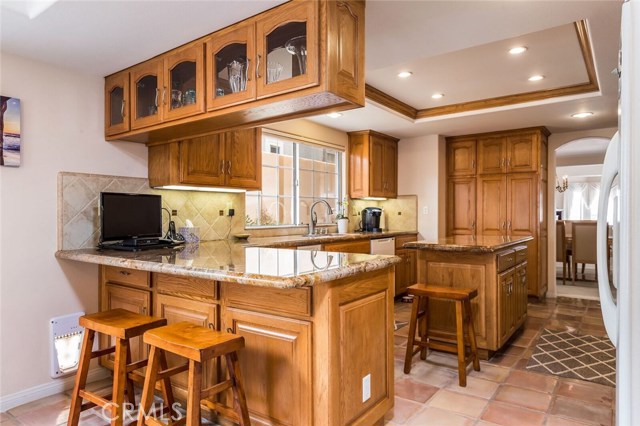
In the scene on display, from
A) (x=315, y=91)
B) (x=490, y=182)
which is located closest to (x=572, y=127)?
(x=490, y=182)

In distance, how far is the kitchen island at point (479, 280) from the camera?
3158mm

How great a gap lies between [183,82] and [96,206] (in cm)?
121

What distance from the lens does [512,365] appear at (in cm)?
314

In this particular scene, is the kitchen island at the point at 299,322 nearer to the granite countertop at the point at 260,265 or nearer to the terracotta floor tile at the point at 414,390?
the granite countertop at the point at 260,265

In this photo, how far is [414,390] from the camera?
271 cm

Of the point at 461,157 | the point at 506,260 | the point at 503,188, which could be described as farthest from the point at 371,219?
the point at 506,260

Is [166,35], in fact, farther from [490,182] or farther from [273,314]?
[490,182]

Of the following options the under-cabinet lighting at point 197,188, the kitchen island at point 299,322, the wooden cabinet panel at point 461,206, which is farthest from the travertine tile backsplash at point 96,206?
the wooden cabinet panel at point 461,206

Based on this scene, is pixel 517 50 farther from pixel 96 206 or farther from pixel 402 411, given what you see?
pixel 96 206

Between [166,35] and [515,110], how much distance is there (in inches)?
146

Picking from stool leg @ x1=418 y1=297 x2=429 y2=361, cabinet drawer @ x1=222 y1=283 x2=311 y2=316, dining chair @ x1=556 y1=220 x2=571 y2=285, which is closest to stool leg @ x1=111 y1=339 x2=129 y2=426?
cabinet drawer @ x1=222 y1=283 x2=311 y2=316

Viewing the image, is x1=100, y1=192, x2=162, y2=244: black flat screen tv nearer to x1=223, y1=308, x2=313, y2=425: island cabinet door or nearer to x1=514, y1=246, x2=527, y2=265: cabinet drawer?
x1=223, y1=308, x2=313, y2=425: island cabinet door

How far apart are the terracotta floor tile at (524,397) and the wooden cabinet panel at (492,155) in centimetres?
356

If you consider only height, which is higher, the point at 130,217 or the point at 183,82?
the point at 183,82
